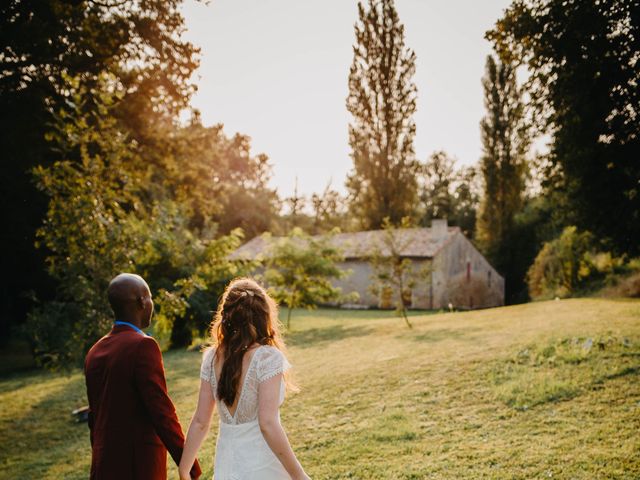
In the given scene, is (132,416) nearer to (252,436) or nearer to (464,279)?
(252,436)

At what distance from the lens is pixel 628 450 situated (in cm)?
550

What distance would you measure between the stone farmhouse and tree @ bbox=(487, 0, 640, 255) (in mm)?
22984

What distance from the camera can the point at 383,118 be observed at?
41.6 metres

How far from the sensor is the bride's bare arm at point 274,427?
292 cm

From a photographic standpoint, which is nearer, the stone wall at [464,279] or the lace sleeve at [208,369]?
the lace sleeve at [208,369]

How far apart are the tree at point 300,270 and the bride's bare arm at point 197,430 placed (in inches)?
789

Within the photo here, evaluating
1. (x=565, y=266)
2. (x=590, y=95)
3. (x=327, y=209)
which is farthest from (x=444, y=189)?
(x=590, y=95)

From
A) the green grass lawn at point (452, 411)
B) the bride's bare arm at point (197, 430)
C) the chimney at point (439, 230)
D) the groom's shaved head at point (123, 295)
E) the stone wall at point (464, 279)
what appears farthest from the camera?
the chimney at point (439, 230)

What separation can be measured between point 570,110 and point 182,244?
1355 centimetres

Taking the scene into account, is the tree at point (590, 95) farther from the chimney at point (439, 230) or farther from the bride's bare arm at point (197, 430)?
the chimney at point (439, 230)

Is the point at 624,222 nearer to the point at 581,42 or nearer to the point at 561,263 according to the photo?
the point at 581,42

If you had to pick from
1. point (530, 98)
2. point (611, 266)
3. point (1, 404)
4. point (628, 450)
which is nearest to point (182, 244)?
point (1, 404)

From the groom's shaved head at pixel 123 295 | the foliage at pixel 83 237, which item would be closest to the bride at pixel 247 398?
the groom's shaved head at pixel 123 295

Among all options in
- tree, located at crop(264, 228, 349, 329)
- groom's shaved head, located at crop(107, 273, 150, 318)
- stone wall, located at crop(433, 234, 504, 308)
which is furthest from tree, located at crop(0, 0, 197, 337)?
stone wall, located at crop(433, 234, 504, 308)
